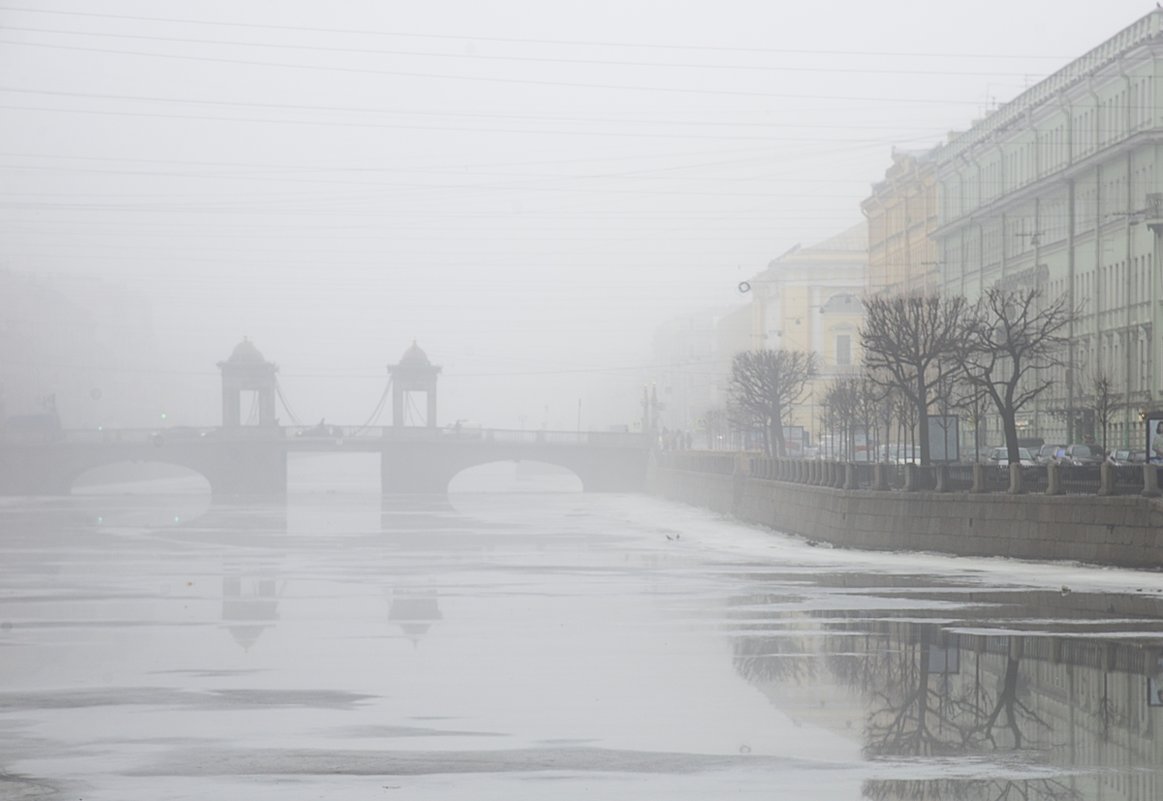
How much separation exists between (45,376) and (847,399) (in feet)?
292

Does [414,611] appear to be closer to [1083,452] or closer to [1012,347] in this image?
[1012,347]

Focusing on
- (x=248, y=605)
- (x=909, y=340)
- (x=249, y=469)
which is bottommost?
(x=248, y=605)

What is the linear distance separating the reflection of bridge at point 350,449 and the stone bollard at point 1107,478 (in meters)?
101

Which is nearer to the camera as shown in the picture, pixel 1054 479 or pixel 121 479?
pixel 1054 479

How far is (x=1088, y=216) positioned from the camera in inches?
3019

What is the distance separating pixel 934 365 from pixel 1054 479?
129ft

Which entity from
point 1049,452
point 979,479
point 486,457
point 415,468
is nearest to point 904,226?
point 486,457

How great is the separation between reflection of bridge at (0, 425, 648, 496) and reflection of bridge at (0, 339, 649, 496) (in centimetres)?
7

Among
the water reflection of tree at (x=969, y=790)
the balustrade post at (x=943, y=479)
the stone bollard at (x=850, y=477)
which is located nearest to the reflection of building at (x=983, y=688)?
the water reflection of tree at (x=969, y=790)

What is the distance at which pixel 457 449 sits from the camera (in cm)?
14050

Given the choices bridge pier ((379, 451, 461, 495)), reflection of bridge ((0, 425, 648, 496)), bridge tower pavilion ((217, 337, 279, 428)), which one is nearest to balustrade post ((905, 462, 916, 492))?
reflection of bridge ((0, 425, 648, 496))

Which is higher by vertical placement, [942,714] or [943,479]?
[943,479]

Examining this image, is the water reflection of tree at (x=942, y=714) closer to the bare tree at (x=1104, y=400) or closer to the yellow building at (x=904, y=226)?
the bare tree at (x=1104, y=400)

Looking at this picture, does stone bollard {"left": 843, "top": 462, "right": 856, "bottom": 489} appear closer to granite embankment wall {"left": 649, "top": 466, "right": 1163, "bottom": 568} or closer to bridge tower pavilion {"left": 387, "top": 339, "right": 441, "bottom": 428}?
granite embankment wall {"left": 649, "top": 466, "right": 1163, "bottom": 568}
